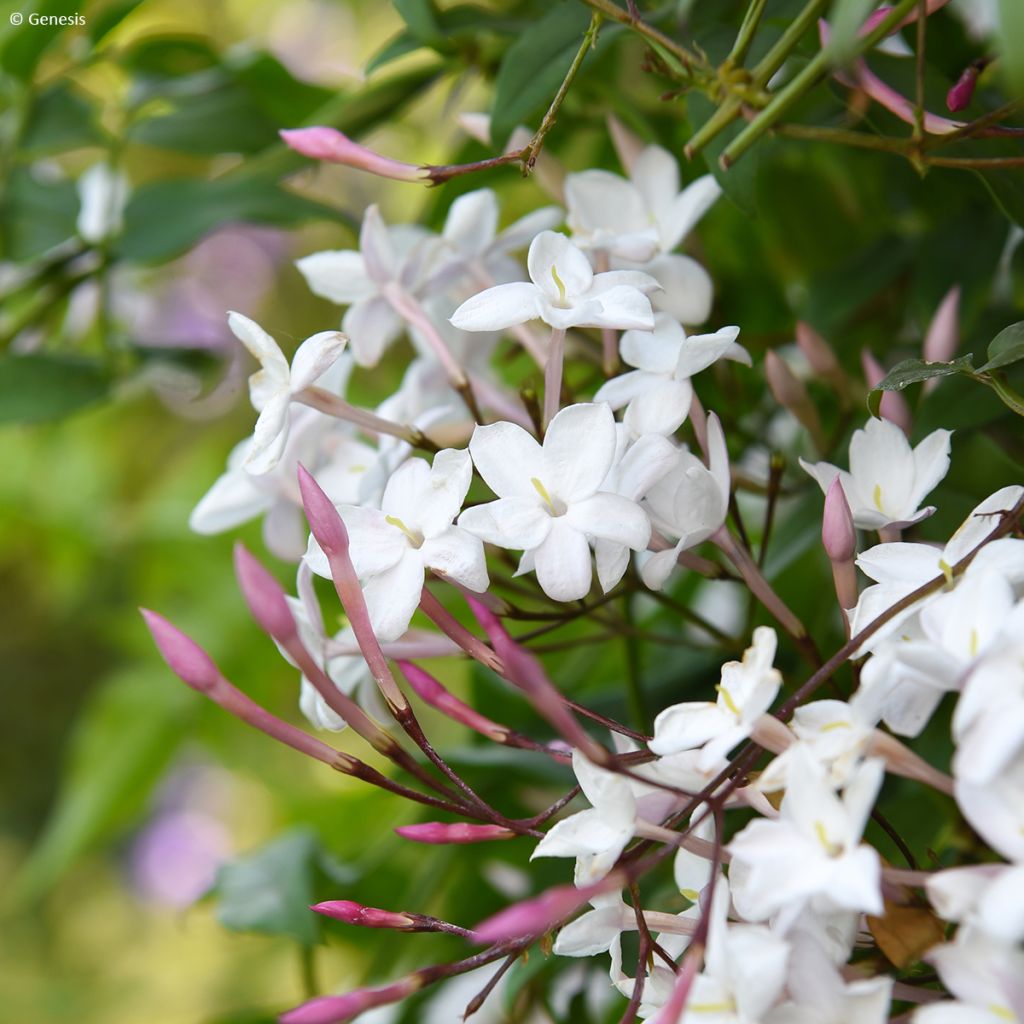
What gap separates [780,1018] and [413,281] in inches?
7.1

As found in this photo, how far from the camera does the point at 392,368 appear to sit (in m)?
0.61

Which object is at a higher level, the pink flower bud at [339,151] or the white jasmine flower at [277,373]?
the pink flower bud at [339,151]

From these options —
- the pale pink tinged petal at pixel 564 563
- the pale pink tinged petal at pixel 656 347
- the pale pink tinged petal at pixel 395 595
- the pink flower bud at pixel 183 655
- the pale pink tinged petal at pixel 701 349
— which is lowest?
the pink flower bud at pixel 183 655

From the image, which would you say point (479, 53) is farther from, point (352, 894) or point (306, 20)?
point (306, 20)

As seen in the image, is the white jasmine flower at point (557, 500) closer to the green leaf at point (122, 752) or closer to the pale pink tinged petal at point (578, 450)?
the pale pink tinged petal at point (578, 450)

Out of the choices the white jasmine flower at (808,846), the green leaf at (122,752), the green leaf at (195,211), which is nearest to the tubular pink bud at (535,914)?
the white jasmine flower at (808,846)

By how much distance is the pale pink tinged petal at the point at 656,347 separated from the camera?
22cm

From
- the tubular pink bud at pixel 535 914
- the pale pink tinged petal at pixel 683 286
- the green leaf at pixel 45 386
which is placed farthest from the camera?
the green leaf at pixel 45 386

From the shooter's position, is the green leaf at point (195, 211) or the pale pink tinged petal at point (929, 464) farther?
the green leaf at point (195, 211)

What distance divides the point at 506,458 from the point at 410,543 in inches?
0.9

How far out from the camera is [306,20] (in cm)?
115

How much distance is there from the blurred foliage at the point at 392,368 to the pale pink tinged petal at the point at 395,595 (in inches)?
2.9

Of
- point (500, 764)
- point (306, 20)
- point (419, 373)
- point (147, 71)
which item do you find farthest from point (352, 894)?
point (306, 20)

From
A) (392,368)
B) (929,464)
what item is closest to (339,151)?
(929,464)
